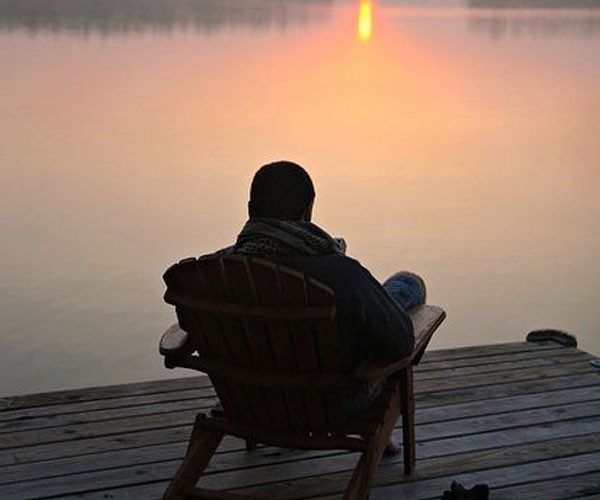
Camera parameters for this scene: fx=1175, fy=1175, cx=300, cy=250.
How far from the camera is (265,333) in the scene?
3.08 metres

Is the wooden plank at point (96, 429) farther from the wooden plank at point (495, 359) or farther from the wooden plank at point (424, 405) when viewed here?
the wooden plank at point (495, 359)

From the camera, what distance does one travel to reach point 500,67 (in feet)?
69.9

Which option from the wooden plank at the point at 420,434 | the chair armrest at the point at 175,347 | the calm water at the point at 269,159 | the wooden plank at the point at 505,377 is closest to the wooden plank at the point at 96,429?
the wooden plank at the point at 420,434

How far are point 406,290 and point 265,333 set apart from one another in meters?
0.77

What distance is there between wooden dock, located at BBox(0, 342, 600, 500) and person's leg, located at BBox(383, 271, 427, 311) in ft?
1.74

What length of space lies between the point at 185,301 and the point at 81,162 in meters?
8.27

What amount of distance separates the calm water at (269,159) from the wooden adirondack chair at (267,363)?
242 cm

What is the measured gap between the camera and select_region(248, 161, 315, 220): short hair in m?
3.09

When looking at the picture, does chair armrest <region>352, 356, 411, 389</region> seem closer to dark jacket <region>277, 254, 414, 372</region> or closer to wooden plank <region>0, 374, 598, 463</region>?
dark jacket <region>277, 254, 414, 372</region>

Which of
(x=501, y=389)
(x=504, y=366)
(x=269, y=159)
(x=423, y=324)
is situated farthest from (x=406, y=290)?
(x=269, y=159)

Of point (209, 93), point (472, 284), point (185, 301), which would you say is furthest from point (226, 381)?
point (209, 93)

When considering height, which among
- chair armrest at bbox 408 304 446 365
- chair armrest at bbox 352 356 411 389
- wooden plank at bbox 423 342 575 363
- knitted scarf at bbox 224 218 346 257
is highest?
knitted scarf at bbox 224 218 346 257

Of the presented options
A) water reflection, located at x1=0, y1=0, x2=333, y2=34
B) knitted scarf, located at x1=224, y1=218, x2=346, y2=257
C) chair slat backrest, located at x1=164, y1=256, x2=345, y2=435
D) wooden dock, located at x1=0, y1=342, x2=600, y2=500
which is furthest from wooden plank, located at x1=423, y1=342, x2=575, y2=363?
water reflection, located at x1=0, y1=0, x2=333, y2=34

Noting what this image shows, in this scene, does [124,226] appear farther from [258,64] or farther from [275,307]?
[258,64]
